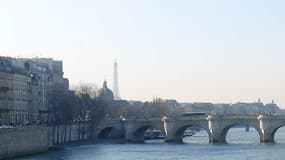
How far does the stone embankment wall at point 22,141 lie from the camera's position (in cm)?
5622

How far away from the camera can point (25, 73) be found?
286 feet

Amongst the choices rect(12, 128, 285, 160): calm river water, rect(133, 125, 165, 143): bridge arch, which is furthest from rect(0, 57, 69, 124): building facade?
rect(133, 125, 165, 143): bridge arch

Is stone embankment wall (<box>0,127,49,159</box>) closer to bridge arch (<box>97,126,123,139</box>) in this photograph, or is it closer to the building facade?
the building facade

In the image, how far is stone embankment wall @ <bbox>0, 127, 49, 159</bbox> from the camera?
184 feet

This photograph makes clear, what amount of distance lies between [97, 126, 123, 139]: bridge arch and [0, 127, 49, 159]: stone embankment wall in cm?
2642

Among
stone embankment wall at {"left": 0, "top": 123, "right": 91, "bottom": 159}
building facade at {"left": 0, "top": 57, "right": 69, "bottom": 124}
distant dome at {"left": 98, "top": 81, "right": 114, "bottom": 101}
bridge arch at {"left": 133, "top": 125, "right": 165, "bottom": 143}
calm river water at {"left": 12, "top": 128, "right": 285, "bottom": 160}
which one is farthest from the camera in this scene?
distant dome at {"left": 98, "top": 81, "right": 114, "bottom": 101}

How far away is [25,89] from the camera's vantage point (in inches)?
3415

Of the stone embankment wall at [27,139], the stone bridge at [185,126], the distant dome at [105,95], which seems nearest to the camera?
the stone embankment wall at [27,139]

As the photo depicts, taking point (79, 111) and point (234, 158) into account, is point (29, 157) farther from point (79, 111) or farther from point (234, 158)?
point (79, 111)

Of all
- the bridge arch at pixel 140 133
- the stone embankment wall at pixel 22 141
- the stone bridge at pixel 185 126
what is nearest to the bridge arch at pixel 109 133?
the stone bridge at pixel 185 126

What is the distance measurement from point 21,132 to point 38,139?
5086 mm

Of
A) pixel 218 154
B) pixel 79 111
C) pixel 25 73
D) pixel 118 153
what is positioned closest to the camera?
pixel 218 154

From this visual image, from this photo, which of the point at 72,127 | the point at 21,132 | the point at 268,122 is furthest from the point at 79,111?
the point at 21,132

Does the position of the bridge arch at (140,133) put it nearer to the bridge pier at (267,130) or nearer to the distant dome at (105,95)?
the distant dome at (105,95)
